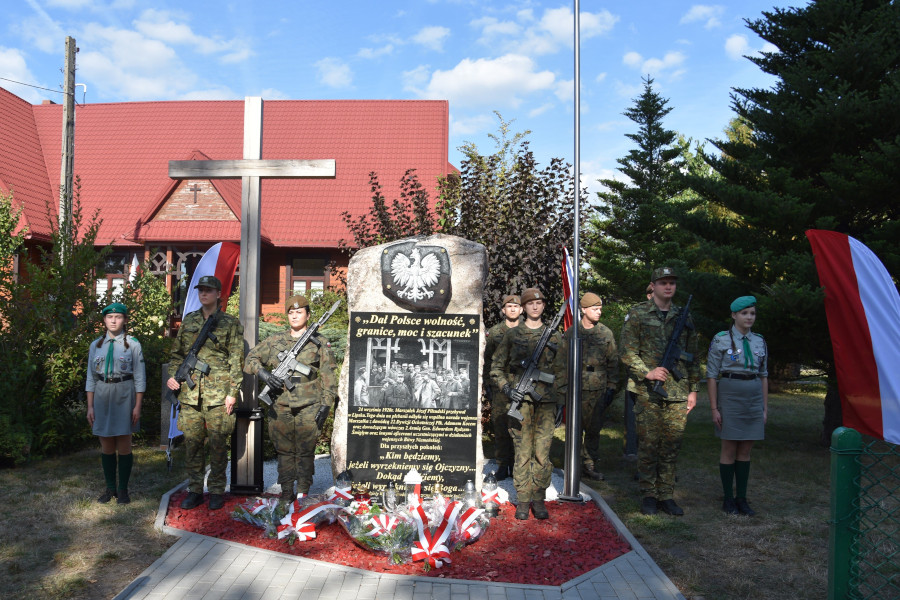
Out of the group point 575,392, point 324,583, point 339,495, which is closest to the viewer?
point 324,583

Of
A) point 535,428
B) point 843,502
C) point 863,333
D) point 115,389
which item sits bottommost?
point 535,428

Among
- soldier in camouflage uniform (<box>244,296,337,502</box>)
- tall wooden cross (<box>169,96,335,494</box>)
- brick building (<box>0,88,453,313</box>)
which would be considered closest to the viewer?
soldier in camouflage uniform (<box>244,296,337,502</box>)

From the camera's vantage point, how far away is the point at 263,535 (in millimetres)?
5320

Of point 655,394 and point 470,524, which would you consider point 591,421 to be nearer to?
point 655,394

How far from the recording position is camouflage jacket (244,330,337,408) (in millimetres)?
5859

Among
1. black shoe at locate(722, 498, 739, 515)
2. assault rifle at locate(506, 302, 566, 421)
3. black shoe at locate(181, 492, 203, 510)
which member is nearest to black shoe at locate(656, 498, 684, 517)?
black shoe at locate(722, 498, 739, 515)

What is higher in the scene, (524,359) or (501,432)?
(524,359)

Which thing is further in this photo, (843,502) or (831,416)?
(831,416)

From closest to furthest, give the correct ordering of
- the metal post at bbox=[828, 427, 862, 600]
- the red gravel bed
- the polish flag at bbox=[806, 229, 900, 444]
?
1. the metal post at bbox=[828, 427, 862, 600]
2. the polish flag at bbox=[806, 229, 900, 444]
3. the red gravel bed

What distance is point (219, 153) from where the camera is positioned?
20219 mm

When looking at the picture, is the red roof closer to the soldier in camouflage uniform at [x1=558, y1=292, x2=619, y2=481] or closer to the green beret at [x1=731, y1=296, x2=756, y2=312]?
the soldier in camouflage uniform at [x1=558, y1=292, x2=619, y2=481]

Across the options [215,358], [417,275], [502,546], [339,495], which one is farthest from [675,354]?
[215,358]

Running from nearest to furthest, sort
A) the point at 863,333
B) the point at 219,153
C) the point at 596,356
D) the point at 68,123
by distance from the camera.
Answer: the point at 863,333 → the point at 596,356 → the point at 68,123 → the point at 219,153

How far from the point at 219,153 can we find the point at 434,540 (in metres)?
18.0
